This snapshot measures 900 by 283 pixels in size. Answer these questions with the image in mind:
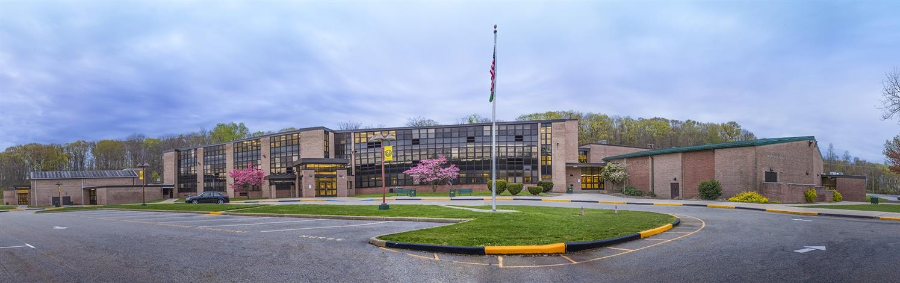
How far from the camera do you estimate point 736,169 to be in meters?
32.2

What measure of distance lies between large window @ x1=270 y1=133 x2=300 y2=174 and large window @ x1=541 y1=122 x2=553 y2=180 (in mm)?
38483

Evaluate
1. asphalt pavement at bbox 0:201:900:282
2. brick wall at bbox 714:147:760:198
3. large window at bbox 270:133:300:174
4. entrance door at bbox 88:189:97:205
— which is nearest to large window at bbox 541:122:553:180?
brick wall at bbox 714:147:760:198

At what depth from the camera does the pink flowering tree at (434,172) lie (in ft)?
193

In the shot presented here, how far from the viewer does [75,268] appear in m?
7.77

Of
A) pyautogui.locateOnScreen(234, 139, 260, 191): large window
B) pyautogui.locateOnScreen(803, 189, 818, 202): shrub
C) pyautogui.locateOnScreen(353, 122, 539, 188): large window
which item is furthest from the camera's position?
pyautogui.locateOnScreen(234, 139, 260, 191): large window

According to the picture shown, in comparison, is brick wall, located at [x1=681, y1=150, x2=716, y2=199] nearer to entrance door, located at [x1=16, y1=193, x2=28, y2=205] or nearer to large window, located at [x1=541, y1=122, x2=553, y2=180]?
large window, located at [x1=541, y1=122, x2=553, y2=180]

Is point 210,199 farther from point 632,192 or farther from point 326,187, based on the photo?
point 632,192

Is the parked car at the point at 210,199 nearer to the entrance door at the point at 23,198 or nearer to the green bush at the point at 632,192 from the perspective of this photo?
the green bush at the point at 632,192

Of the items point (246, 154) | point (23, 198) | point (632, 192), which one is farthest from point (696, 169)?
point (23, 198)

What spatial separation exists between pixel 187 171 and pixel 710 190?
8719cm

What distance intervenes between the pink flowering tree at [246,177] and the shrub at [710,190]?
60139mm

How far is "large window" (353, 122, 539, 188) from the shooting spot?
61.1m

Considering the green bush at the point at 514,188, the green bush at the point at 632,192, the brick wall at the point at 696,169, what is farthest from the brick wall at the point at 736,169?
the green bush at the point at 514,188

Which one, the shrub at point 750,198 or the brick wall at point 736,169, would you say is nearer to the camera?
the shrub at point 750,198
